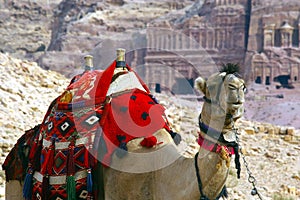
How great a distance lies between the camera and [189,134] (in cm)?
937

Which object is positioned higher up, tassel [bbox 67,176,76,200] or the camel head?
the camel head

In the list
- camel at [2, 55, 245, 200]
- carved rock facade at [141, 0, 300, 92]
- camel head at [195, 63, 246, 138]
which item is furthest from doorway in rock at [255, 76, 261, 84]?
camel head at [195, 63, 246, 138]

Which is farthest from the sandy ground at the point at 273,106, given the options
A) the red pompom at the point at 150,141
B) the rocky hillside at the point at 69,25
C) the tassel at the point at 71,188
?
the red pompom at the point at 150,141

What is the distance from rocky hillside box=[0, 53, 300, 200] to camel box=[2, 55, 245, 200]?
2761mm

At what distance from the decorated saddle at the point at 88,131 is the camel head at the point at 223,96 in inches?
24.2

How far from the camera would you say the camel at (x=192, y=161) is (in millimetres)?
2434

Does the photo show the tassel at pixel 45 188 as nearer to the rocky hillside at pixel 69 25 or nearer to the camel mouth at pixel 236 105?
the camel mouth at pixel 236 105

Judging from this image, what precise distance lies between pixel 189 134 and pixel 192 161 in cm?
667

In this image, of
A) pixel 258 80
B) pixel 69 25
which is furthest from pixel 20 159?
pixel 69 25

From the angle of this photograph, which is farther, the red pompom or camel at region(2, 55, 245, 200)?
the red pompom

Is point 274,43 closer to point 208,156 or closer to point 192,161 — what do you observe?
point 192,161

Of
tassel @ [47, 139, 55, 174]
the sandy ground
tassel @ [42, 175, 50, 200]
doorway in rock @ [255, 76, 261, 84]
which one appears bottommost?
the sandy ground

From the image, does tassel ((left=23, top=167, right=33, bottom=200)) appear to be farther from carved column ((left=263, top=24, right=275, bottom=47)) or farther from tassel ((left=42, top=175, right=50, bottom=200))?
carved column ((left=263, top=24, right=275, bottom=47))

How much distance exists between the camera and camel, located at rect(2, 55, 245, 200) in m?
2.43
